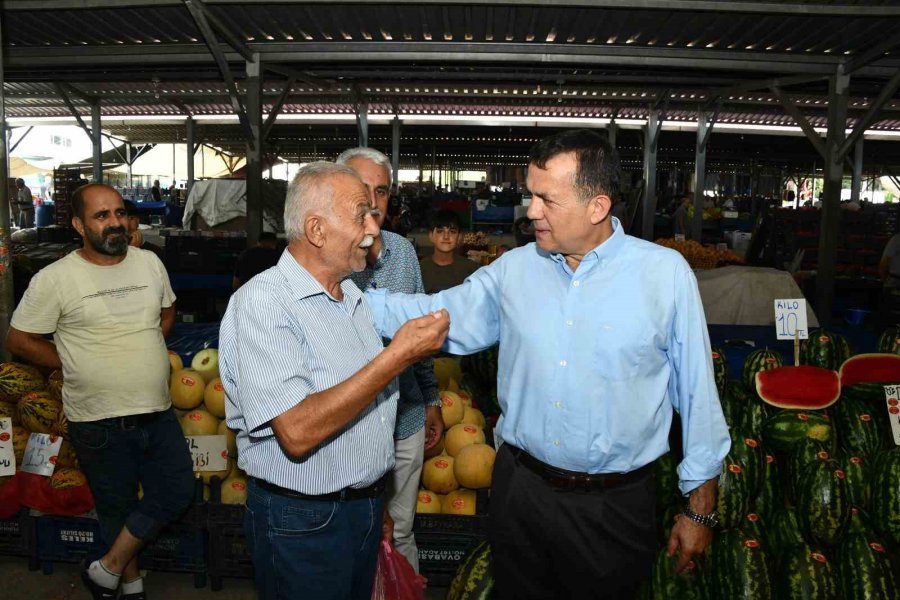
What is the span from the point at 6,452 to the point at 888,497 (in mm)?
4095

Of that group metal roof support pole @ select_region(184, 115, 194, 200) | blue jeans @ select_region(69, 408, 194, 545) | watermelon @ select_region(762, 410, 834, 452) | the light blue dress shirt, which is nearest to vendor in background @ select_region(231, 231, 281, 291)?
blue jeans @ select_region(69, 408, 194, 545)

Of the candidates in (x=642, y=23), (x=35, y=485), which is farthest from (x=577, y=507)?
(x=642, y=23)

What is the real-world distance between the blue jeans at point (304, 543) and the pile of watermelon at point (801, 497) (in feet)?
4.59

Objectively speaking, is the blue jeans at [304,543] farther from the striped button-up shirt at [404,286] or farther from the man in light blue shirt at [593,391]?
the striped button-up shirt at [404,286]

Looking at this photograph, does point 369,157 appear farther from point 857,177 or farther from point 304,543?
point 857,177

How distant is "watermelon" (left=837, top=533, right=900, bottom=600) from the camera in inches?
101

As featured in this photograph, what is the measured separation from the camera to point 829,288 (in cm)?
930

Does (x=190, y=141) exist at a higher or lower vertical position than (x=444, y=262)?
higher

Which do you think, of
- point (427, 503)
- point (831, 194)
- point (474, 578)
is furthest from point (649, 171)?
point (474, 578)

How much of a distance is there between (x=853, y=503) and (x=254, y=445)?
95.2 inches

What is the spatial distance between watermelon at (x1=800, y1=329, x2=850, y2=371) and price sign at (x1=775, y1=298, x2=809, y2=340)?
22 centimetres

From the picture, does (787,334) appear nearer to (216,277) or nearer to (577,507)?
(577,507)

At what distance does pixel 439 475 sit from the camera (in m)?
3.55

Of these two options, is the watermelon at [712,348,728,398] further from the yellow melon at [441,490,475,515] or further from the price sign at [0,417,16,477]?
the price sign at [0,417,16,477]
